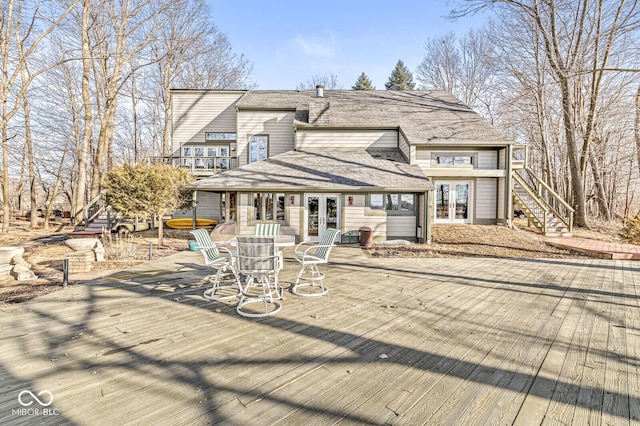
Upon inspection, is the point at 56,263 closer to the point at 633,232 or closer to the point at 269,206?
the point at 269,206

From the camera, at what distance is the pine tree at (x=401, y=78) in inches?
1499

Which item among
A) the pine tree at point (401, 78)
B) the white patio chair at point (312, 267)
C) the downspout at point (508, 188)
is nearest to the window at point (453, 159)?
the downspout at point (508, 188)

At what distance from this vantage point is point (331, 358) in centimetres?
302

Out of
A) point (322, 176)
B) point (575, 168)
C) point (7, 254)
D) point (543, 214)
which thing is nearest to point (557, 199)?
point (543, 214)

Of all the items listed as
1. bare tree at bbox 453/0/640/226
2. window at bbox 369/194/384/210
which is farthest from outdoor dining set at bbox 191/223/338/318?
bare tree at bbox 453/0/640/226

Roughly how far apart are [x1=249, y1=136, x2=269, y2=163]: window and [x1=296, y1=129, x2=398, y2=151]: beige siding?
2.38m

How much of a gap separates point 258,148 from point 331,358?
14.5 meters

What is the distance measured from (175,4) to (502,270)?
22.1 m

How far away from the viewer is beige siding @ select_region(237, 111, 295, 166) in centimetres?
1592

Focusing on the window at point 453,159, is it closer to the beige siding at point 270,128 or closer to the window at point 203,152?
the beige siding at point 270,128

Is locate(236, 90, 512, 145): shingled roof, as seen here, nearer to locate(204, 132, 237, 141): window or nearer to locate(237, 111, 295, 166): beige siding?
locate(237, 111, 295, 166): beige siding

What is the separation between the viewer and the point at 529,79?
1856cm

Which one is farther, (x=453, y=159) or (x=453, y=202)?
(x=453, y=202)

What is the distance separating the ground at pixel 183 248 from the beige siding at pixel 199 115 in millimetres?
6356
